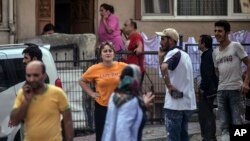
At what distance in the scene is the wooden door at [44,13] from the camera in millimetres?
15992

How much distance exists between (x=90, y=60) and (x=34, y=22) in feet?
7.96

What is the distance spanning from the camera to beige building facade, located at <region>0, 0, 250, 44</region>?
15.7 meters

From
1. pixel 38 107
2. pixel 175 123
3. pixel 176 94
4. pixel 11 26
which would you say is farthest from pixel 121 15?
pixel 38 107

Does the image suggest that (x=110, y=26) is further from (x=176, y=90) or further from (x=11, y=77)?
(x=176, y=90)

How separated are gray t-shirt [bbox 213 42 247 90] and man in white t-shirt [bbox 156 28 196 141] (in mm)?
673

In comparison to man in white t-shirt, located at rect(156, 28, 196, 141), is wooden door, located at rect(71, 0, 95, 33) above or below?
above

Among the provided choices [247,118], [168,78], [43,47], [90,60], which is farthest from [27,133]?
[90,60]

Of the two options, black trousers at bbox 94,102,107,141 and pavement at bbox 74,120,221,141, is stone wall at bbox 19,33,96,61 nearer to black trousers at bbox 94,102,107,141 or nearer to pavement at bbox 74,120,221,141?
pavement at bbox 74,120,221,141

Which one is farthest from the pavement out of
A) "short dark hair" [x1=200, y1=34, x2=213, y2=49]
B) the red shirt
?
"short dark hair" [x1=200, y1=34, x2=213, y2=49]

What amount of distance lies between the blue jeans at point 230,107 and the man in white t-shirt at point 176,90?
0.69 meters

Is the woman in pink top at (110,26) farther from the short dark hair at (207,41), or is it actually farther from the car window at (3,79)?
the car window at (3,79)

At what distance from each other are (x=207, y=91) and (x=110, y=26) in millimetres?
3750

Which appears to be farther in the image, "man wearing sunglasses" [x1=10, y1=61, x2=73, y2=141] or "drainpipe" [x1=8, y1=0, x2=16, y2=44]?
"drainpipe" [x1=8, y1=0, x2=16, y2=44]

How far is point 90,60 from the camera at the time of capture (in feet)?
45.9
